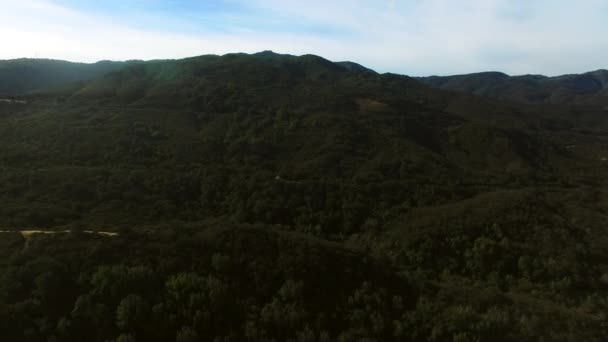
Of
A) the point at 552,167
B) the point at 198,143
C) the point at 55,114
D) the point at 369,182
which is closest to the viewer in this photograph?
the point at 369,182

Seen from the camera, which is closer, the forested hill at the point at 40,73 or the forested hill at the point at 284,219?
the forested hill at the point at 284,219

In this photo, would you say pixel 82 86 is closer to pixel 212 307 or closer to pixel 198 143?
pixel 198 143

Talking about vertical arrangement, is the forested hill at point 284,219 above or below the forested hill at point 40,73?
below

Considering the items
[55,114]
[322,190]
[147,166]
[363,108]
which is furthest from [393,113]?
[55,114]

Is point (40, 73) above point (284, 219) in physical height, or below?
above
